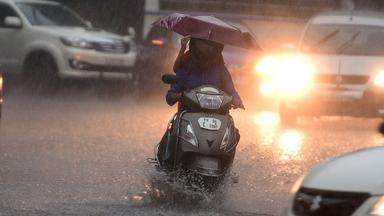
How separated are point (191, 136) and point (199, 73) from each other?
87 cm

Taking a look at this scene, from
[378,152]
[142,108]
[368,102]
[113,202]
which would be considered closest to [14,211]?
[113,202]

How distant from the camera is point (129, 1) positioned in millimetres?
26641

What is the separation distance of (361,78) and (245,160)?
4.32 metres

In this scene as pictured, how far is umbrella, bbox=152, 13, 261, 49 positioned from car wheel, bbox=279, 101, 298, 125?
658 centimetres

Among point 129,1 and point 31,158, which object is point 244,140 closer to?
point 31,158

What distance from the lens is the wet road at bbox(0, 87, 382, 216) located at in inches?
345

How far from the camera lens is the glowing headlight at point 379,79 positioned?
1538cm

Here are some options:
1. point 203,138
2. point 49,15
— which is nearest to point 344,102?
point 203,138

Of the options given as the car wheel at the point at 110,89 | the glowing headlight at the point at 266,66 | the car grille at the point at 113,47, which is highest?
the glowing headlight at the point at 266,66

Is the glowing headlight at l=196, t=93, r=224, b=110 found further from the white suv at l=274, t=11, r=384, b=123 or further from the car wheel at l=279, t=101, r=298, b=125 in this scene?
the car wheel at l=279, t=101, r=298, b=125

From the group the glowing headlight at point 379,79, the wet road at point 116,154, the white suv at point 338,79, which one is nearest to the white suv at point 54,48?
the wet road at point 116,154

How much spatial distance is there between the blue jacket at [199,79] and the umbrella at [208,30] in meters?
0.34

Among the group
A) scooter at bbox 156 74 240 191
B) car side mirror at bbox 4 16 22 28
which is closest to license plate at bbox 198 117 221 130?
scooter at bbox 156 74 240 191

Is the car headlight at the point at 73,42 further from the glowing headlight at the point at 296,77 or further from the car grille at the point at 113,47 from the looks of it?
the glowing headlight at the point at 296,77
